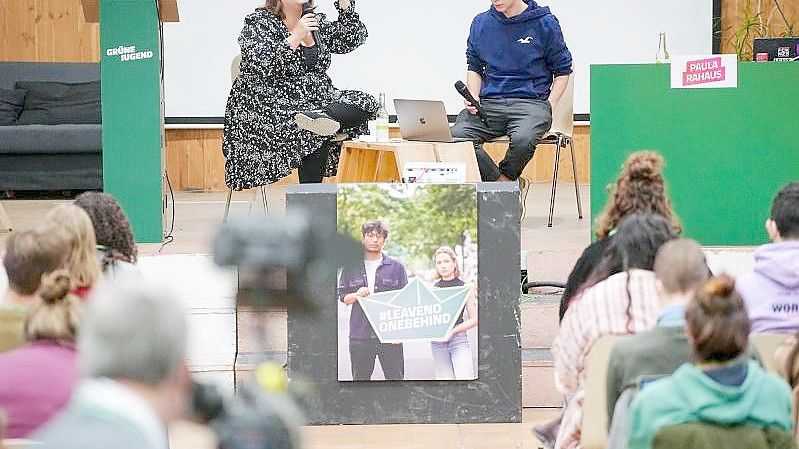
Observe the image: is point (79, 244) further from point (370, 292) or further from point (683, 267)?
point (370, 292)

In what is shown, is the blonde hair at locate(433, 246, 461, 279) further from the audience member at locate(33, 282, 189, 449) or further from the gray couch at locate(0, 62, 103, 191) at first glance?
the gray couch at locate(0, 62, 103, 191)

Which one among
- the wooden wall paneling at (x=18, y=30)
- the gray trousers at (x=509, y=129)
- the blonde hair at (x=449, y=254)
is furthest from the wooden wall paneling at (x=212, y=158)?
the blonde hair at (x=449, y=254)

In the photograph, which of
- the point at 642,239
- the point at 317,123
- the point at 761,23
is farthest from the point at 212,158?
the point at 642,239

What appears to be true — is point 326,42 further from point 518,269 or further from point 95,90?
point 95,90

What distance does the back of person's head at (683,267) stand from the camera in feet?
9.23

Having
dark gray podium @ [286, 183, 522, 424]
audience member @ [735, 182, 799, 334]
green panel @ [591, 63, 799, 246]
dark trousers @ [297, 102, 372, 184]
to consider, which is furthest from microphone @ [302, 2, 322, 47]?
audience member @ [735, 182, 799, 334]

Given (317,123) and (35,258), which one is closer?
(35,258)

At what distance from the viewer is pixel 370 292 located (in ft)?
15.1

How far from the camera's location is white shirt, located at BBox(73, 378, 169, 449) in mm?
1561

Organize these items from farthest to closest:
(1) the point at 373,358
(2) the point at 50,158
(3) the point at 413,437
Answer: (2) the point at 50,158, (1) the point at 373,358, (3) the point at 413,437

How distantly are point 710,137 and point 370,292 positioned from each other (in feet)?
6.61

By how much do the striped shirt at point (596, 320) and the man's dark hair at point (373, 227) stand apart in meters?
1.31

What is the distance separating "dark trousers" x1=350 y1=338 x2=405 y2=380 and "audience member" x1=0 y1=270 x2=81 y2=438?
2262 mm

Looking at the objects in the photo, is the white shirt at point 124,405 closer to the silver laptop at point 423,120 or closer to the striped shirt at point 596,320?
the striped shirt at point 596,320
